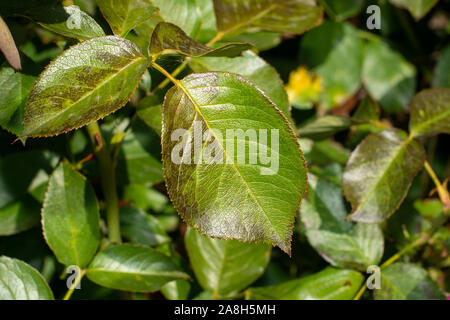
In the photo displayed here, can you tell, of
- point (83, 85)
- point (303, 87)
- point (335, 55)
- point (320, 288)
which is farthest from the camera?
point (303, 87)

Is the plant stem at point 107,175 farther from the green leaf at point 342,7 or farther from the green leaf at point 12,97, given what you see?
the green leaf at point 342,7

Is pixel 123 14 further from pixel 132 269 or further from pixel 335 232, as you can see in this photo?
pixel 335 232

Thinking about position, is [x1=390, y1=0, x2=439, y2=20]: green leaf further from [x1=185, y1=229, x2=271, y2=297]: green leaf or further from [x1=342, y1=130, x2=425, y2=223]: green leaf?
[x1=185, y1=229, x2=271, y2=297]: green leaf

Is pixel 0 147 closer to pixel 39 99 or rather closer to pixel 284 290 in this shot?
pixel 39 99

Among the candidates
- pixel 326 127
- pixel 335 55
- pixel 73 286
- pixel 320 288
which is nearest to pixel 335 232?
pixel 320 288

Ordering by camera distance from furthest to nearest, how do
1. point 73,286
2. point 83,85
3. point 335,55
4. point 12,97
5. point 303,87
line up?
point 303,87 < point 335,55 < point 73,286 < point 12,97 < point 83,85

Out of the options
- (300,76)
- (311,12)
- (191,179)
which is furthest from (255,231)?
(300,76)

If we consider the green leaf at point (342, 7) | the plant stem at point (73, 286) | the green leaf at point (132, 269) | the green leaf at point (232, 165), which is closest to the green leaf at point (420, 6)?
the green leaf at point (342, 7)
